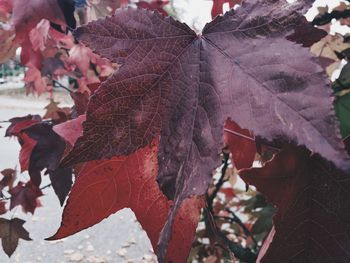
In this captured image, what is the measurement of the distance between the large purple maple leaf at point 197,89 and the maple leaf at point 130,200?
0.06 metres

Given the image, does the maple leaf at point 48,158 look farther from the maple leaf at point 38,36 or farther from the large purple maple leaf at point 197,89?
the large purple maple leaf at point 197,89

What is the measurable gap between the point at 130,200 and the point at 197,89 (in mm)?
136

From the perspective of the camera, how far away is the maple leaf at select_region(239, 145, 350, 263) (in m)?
0.32

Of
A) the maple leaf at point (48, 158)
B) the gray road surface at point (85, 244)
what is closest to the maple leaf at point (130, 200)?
the maple leaf at point (48, 158)

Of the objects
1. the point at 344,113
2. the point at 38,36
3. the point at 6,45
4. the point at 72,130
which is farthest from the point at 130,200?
the point at 6,45

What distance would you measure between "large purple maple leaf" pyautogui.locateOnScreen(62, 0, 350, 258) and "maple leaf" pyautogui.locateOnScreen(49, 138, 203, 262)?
0.18ft

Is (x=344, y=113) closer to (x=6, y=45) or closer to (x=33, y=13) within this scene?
(x=33, y=13)

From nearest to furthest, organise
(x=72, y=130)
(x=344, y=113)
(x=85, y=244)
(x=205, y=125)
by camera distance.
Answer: (x=205, y=125) → (x=72, y=130) → (x=344, y=113) → (x=85, y=244)

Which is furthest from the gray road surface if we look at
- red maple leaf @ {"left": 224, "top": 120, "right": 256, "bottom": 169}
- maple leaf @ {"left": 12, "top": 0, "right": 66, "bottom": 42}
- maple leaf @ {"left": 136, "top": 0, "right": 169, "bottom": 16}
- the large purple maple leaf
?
the large purple maple leaf

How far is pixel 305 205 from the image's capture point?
0.33 m

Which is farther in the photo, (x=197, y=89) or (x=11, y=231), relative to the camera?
(x=11, y=231)

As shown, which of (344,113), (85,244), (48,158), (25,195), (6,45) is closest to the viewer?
(344,113)

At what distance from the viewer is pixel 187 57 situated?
378 mm

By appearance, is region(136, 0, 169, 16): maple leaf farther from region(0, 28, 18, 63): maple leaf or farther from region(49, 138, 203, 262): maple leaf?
region(49, 138, 203, 262): maple leaf
